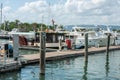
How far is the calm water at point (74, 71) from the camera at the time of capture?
27.2m

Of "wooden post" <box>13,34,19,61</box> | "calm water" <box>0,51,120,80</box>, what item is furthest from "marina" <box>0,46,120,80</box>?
"wooden post" <box>13,34,19,61</box>

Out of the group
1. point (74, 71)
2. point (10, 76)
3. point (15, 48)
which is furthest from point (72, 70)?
point (10, 76)

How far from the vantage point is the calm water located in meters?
27.2

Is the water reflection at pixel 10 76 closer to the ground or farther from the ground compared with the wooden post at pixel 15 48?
closer to the ground

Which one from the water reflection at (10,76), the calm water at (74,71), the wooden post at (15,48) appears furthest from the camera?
the wooden post at (15,48)

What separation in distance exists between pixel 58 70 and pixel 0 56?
5.72m

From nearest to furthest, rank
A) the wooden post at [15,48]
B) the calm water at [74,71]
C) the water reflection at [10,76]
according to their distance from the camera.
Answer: the water reflection at [10,76], the calm water at [74,71], the wooden post at [15,48]

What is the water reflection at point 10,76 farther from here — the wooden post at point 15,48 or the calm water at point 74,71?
the wooden post at point 15,48

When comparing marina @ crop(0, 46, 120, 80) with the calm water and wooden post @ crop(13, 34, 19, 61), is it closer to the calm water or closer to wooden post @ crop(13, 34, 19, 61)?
the calm water

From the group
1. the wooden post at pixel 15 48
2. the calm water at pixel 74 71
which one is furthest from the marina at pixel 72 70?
the wooden post at pixel 15 48

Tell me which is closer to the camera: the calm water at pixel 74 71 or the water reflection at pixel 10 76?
the water reflection at pixel 10 76

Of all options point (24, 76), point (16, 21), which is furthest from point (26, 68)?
point (16, 21)

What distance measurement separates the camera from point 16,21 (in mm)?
143250

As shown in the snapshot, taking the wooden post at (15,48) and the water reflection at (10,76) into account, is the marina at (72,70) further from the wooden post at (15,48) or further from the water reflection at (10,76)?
the wooden post at (15,48)
